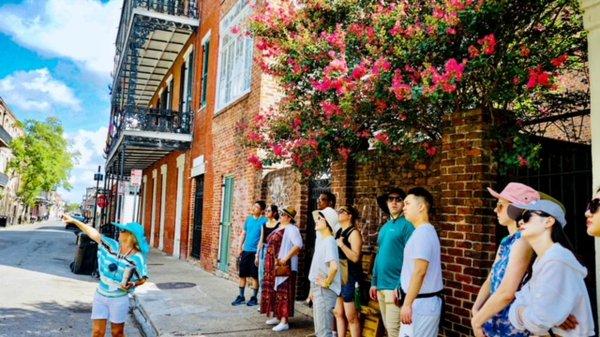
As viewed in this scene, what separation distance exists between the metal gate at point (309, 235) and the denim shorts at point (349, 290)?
2.61 meters

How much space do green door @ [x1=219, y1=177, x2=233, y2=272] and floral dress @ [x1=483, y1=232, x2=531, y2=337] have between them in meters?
8.42

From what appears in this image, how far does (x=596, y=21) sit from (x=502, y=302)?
8.35 feet

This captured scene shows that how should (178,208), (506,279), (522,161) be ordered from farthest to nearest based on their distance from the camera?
(178,208) → (522,161) → (506,279)

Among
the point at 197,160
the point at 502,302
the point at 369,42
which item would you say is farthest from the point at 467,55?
the point at 197,160

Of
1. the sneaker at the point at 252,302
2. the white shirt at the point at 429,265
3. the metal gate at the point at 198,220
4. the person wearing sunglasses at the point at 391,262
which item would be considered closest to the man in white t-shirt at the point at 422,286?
the white shirt at the point at 429,265

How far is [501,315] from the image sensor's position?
2740mm

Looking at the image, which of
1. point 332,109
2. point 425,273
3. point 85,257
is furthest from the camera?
point 85,257

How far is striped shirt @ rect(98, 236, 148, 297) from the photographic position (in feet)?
13.9

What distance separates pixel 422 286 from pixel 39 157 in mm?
56353

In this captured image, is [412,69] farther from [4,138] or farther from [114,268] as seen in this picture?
[4,138]

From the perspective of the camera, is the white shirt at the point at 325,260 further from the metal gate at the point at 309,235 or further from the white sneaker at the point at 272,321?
the metal gate at the point at 309,235

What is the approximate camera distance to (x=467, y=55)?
4.09 m

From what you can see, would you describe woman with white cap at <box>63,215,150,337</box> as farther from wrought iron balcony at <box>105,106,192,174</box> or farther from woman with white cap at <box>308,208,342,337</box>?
wrought iron balcony at <box>105,106,192,174</box>

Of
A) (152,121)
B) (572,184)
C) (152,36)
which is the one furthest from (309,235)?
(152,36)
